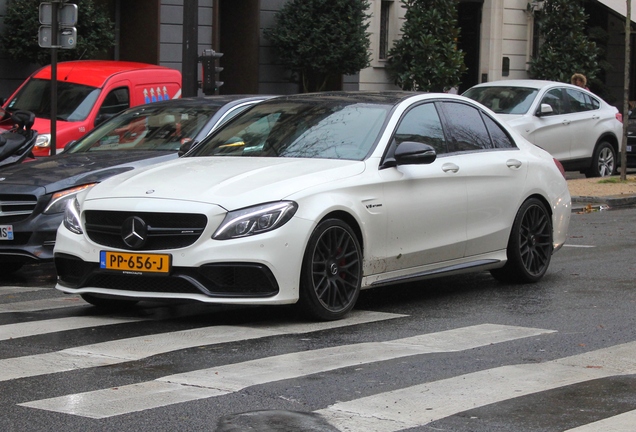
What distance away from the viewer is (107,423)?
5488mm

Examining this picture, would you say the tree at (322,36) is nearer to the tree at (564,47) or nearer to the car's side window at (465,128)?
the tree at (564,47)

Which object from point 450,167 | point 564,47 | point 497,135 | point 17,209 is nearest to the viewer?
point 450,167

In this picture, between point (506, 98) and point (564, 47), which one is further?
point (564, 47)

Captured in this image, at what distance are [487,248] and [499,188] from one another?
481 millimetres

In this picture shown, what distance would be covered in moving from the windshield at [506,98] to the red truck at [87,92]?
5.52 m

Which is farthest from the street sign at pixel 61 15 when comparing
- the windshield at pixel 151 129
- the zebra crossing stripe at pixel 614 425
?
the zebra crossing stripe at pixel 614 425

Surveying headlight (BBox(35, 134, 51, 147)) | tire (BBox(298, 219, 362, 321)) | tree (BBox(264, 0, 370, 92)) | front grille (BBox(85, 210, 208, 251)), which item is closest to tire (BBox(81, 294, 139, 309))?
front grille (BBox(85, 210, 208, 251))

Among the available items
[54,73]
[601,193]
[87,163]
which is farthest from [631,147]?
[87,163]

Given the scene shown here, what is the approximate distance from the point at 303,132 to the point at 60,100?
390 inches

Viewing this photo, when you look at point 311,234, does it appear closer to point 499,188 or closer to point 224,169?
point 224,169

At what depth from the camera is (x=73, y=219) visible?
8500 millimetres

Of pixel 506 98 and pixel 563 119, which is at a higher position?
pixel 506 98

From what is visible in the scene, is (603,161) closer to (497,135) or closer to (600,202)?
(600,202)

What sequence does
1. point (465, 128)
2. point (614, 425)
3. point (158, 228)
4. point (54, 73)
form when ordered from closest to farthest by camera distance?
point (614, 425)
point (158, 228)
point (465, 128)
point (54, 73)
